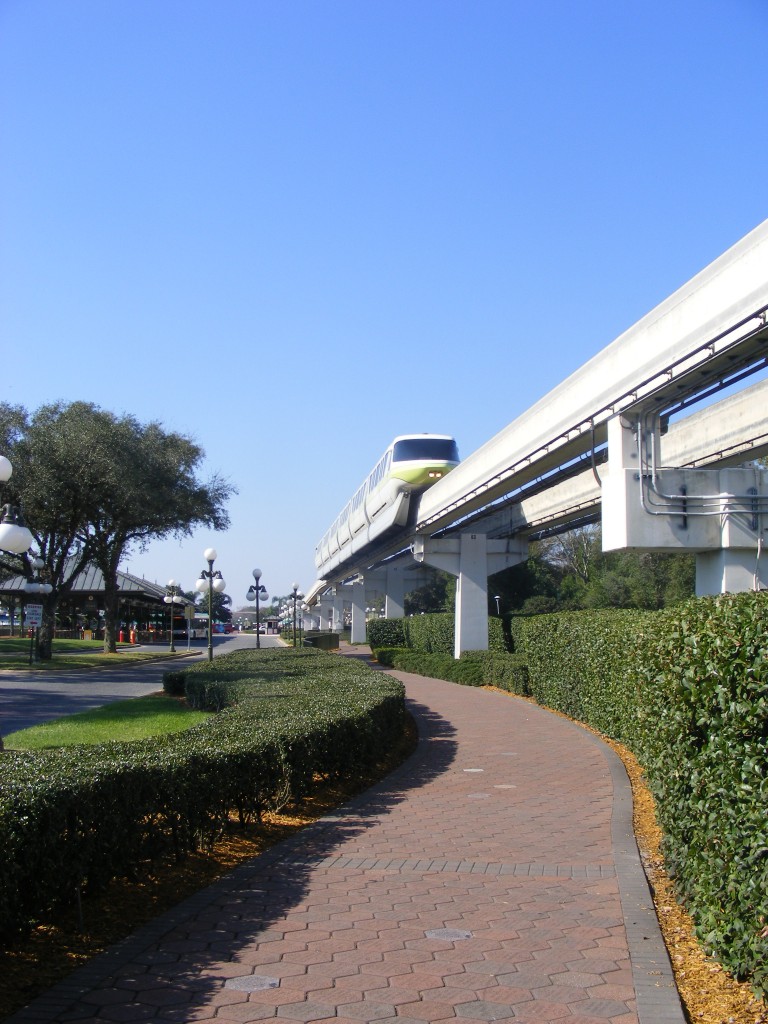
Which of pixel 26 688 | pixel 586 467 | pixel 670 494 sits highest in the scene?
pixel 586 467

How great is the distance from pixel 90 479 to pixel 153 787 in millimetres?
32310

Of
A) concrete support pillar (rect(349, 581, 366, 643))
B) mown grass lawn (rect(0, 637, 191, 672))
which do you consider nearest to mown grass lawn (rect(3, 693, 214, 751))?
mown grass lawn (rect(0, 637, 191, 672))

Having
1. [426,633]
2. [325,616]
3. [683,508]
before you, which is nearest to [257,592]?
[426,633]

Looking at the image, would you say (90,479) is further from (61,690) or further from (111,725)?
(111,725)

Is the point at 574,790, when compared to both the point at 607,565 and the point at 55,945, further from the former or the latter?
the point at 607,565

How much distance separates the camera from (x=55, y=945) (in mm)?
5316

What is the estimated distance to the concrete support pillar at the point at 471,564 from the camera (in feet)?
101

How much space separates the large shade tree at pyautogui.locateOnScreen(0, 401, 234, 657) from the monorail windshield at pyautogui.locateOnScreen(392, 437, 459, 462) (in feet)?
40.4

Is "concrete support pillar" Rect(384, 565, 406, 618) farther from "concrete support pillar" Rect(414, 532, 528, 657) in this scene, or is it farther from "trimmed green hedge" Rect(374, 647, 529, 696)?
"concrete support pillar" Rect(414, 532, 528, 657)

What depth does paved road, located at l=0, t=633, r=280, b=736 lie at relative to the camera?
61.9ft

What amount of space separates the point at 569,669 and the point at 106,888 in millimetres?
12564

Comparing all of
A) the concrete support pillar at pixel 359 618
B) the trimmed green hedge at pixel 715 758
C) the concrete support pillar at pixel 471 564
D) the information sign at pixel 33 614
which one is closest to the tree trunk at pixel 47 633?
the information sign at pixel 33 614

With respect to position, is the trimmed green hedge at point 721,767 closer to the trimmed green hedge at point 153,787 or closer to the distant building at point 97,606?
the trimmed green hedge at point 153,787

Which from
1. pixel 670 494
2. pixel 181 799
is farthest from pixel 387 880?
pixel 670 494
